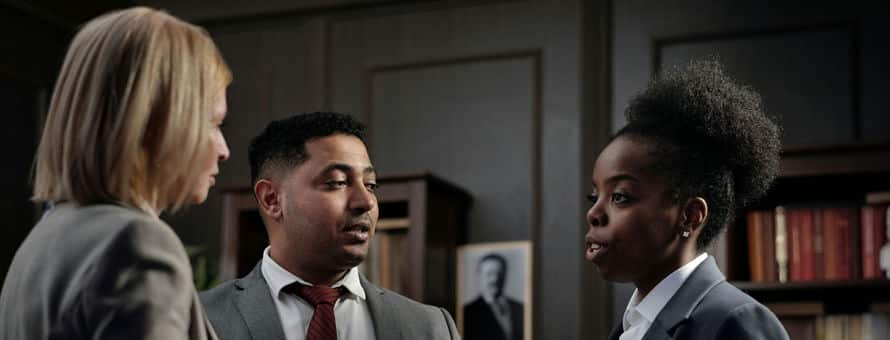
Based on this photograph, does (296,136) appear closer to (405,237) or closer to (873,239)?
(405,237)

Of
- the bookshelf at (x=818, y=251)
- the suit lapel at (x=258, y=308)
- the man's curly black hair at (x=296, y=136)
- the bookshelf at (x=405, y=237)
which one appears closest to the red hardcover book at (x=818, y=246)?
the bookshelf at (x=818, y=251)

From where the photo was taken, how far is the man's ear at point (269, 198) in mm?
2480

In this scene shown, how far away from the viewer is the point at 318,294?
2.33 metres

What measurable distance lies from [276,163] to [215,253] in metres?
2.17

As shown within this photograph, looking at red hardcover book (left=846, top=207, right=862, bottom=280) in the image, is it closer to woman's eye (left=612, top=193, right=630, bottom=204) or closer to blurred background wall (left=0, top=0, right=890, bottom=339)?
blurred background wall (left=0, top=0, right=890, bottom=339)

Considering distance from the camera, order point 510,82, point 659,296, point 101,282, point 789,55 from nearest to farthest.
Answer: point 101,282 → point 659,296 → point 789,55 → point 510,82

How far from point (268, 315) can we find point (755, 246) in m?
1.81

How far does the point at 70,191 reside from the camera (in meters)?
1.22

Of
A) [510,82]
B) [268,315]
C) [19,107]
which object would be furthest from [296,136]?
[19,107]

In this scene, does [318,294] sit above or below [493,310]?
above

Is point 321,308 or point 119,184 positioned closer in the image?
point 119,184

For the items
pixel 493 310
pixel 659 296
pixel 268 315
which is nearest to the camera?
pixel 659 296

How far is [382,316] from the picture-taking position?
7.72 feet

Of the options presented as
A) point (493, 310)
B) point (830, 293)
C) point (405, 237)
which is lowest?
point (493, 310)
